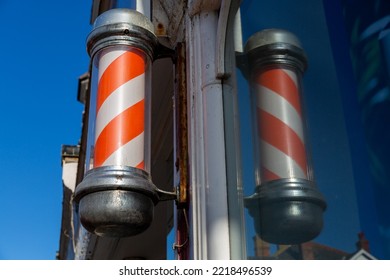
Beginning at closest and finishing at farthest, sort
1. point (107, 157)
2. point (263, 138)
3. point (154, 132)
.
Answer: point (263, 138), point (107, 157), point (154, 132)

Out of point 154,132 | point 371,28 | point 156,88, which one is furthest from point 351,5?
point 154,132

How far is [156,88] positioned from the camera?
273cm

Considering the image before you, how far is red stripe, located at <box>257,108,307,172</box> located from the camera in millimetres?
1225

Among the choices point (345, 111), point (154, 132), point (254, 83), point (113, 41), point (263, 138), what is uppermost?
point (154, 132)

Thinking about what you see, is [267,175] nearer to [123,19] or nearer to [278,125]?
[278,125]

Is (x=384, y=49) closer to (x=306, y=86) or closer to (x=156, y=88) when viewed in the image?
(x=306, y=86)

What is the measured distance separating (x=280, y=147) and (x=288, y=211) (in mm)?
153

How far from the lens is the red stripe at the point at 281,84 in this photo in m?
1.30

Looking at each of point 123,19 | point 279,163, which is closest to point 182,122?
point 123,19

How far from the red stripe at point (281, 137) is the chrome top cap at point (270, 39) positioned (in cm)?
17

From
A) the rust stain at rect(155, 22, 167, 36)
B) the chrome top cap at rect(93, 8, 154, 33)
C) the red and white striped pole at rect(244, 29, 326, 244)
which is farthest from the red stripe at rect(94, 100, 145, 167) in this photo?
the rust stain at rect(155, 22, 167, 36)

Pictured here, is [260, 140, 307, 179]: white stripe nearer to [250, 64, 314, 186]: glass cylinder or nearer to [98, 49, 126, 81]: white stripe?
[250, 64, 314, 186]: glass cylinder

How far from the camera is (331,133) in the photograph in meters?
1.09
